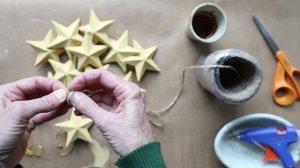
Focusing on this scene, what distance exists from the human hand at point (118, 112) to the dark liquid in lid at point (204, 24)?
30 cm

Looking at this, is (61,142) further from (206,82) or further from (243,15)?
(243,15)

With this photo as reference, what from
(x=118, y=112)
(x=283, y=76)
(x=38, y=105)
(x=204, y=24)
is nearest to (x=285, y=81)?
(x=283, y=76)

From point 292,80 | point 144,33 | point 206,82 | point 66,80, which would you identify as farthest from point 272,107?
point 66,80

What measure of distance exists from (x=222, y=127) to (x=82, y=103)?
398 mm

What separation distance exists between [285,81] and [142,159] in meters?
0.47

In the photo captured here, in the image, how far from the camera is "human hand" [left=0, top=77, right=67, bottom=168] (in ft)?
1.92

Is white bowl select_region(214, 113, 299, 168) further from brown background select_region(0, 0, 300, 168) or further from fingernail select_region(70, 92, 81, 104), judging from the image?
fingernail select_region(70, 92, 81, 104)

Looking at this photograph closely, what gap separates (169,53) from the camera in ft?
2.93

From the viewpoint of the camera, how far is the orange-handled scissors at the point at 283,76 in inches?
35.0

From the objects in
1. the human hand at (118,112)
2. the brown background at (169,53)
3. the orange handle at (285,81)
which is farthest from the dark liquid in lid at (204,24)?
the human hand at (118,112)

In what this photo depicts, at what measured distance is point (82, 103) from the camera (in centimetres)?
60

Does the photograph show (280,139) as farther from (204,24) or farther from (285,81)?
(204,24)

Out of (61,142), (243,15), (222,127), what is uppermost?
(243,15)

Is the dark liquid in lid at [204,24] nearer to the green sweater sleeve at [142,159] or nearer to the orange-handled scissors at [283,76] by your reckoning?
the orange-handled scissors at [283,76]
